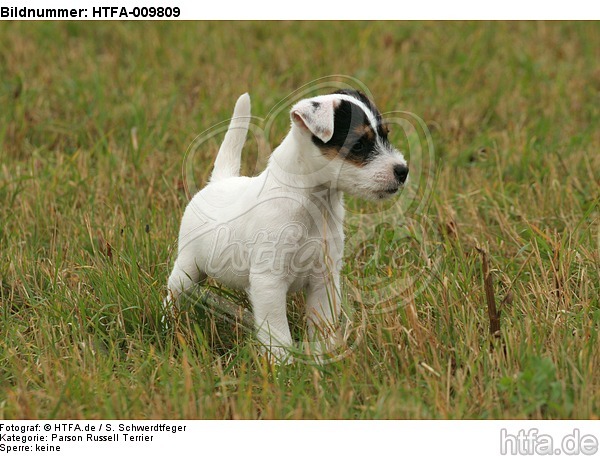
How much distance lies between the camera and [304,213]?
4094 millimetres

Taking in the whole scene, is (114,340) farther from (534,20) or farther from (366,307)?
(534,20)

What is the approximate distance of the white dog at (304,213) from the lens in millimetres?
3965

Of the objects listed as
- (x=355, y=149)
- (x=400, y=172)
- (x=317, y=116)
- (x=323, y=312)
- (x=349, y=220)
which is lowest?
(x=323, y=312)

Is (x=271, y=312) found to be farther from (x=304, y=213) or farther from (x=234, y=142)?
(x=234, y=142)

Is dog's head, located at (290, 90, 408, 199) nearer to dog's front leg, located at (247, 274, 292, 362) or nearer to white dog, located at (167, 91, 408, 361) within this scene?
white dog, located at (167, 91, 408, 361)

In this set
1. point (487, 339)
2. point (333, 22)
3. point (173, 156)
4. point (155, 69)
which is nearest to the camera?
point (487, 339)

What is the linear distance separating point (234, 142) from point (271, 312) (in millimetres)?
1038

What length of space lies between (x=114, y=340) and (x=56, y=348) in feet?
1.03

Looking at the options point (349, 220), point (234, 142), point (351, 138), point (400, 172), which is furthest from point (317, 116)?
point (349, 220)

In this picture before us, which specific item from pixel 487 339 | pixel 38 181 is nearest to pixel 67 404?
pixel 487 339

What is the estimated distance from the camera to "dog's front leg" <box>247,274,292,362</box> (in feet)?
13.4

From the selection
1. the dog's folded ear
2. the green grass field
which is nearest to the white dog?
the dog's folded ear

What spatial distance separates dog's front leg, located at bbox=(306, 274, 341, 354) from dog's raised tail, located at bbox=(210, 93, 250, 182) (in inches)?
33.0

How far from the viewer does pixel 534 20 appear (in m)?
9.71
